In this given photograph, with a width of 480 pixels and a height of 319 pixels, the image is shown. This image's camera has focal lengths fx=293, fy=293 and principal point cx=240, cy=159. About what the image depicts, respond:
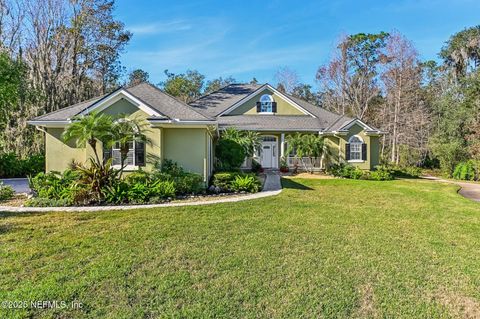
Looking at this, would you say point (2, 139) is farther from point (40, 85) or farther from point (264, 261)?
point (264, 261)

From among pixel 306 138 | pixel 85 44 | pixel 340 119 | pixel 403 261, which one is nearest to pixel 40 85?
pixel 85 44

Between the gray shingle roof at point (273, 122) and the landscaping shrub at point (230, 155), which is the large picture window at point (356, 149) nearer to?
the gray shingle roof at point (273, 122)

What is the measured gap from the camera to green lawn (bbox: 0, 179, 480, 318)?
409 cm

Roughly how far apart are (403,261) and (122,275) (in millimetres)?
5122

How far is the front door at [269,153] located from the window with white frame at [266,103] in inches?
116

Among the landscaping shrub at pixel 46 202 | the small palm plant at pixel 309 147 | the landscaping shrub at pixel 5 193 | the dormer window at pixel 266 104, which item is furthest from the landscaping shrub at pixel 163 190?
the dormer window at pixel 266 104

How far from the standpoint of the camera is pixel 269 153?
74.4 feet

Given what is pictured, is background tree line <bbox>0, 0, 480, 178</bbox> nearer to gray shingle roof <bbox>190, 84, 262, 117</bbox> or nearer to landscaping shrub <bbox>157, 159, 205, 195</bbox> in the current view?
landscaping shrub <bbox>157, 159, 205, 195</bbox>

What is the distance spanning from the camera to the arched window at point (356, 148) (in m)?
21.4

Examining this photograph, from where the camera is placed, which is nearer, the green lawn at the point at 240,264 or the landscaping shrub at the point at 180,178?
the green lawn at the point at 240,264

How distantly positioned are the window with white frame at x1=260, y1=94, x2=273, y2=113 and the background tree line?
1303 cm

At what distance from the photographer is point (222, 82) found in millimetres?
45781

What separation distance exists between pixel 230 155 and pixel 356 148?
405 inches

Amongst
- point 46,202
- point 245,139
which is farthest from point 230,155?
point 46,202
